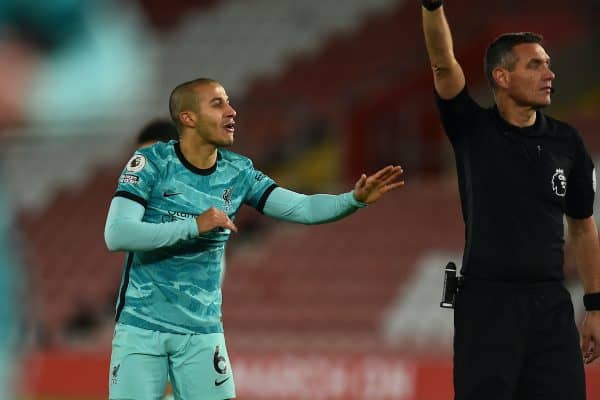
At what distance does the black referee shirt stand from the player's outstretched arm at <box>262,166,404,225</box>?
323 millimetres

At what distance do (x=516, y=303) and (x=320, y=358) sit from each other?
9.07 metres

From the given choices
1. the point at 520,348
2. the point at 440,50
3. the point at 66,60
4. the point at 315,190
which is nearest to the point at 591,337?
the point at 520,348

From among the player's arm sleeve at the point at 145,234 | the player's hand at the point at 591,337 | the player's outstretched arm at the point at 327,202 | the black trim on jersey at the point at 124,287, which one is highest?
the player's outstretched arm at the point at 327,202

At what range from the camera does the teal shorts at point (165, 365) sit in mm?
5051

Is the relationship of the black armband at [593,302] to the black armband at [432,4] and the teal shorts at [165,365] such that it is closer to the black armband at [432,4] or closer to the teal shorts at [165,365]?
the black armband at [432,4]

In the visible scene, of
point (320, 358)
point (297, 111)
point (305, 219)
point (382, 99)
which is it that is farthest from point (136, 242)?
point (297, 111)

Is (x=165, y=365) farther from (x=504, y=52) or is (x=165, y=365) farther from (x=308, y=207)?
(x=504, y=52)

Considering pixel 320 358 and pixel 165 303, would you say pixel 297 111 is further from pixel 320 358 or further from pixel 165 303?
pixel 165 303

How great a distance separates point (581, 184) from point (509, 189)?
1.26 feet

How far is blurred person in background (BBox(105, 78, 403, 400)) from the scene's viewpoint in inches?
199

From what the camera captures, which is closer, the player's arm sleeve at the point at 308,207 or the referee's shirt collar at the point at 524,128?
the referee's shirt collar at the point at 524,128

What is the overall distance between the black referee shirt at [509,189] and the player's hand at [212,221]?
971 millimetres

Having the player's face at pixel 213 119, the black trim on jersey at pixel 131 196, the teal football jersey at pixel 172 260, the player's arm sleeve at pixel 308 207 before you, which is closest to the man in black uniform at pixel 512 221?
the player's arm sleeve at pixel 308 207

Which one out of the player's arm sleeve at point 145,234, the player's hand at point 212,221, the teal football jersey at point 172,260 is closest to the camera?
the player's hand at point 212,221
